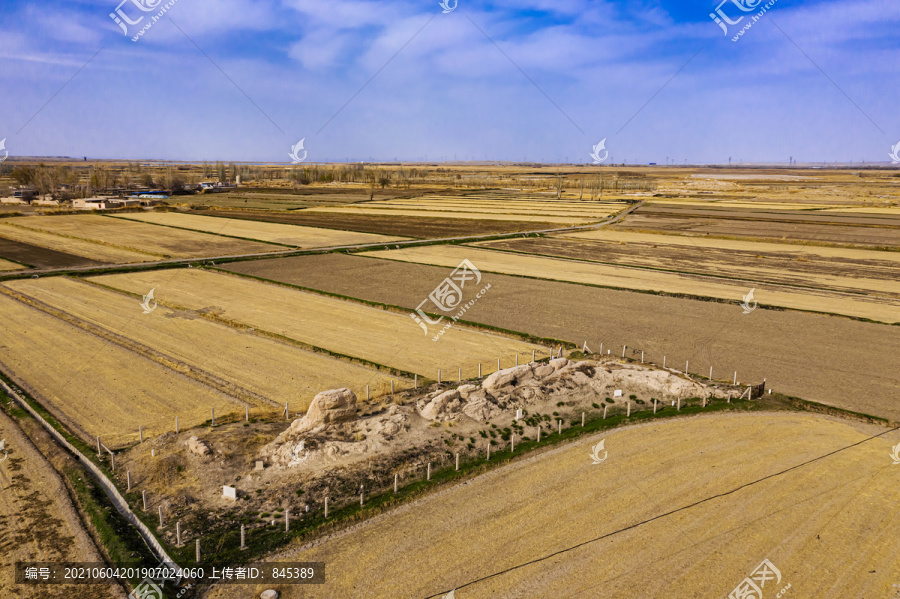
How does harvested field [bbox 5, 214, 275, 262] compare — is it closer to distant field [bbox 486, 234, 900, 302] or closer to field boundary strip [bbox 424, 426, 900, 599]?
distant field [bbox 486, 234, 900, 302]

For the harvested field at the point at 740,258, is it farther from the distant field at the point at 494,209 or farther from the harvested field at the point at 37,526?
the harvested field at the point at 37,526

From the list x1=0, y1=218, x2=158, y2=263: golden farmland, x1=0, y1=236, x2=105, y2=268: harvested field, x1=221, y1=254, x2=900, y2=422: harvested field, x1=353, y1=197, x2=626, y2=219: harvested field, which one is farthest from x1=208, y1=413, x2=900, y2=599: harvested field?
Answer: x1=353, y1=197, x2=626, y2=219: harvested field

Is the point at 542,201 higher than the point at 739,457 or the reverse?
higher

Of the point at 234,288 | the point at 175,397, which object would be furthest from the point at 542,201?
the point at 175,397

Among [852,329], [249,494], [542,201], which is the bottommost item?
[249,494]

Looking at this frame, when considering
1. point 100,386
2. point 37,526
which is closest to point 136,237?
point 100,386

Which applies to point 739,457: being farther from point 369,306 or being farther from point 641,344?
point 369,306

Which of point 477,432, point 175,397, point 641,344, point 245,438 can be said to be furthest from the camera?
point 641,344
